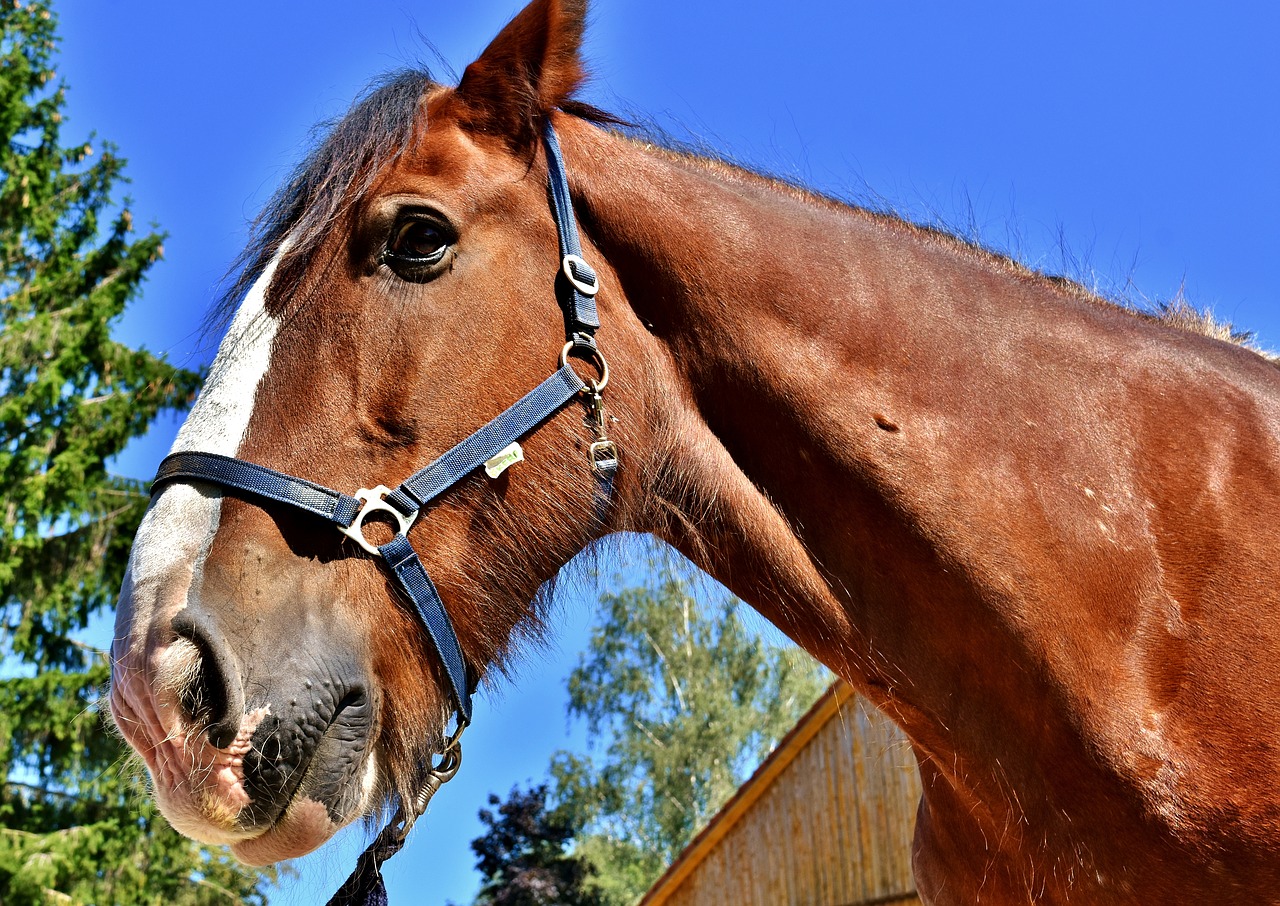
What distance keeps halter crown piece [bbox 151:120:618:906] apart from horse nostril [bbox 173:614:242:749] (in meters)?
0.31

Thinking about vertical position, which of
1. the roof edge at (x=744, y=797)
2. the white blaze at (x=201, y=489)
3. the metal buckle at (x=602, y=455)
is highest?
the roof edge at (x=744, y=797)

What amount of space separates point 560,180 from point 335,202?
549 mm

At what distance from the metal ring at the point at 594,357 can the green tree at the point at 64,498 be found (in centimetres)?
1278

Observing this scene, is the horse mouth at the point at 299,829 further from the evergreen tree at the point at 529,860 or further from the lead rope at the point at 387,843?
the evergreen tree at the point at 529,860

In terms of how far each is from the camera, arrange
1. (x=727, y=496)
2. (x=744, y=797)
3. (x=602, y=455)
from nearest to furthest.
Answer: (x=602, y=455)
(x=727, y=496)
(x=744, y=797)

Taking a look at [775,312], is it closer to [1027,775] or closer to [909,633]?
[909,633]

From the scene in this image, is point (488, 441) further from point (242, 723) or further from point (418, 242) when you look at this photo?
point (242, 723)

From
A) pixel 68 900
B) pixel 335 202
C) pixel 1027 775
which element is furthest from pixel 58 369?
pixel 1027 775

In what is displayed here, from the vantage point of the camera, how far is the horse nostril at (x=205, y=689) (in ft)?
6.83

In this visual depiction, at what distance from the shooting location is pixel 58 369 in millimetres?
16500

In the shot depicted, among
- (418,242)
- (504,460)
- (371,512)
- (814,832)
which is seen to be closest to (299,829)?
(371,512)

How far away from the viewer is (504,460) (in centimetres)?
239

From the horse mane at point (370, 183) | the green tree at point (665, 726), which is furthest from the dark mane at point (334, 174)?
the green tree at point (665, 726)

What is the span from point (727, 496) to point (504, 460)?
580 mm
